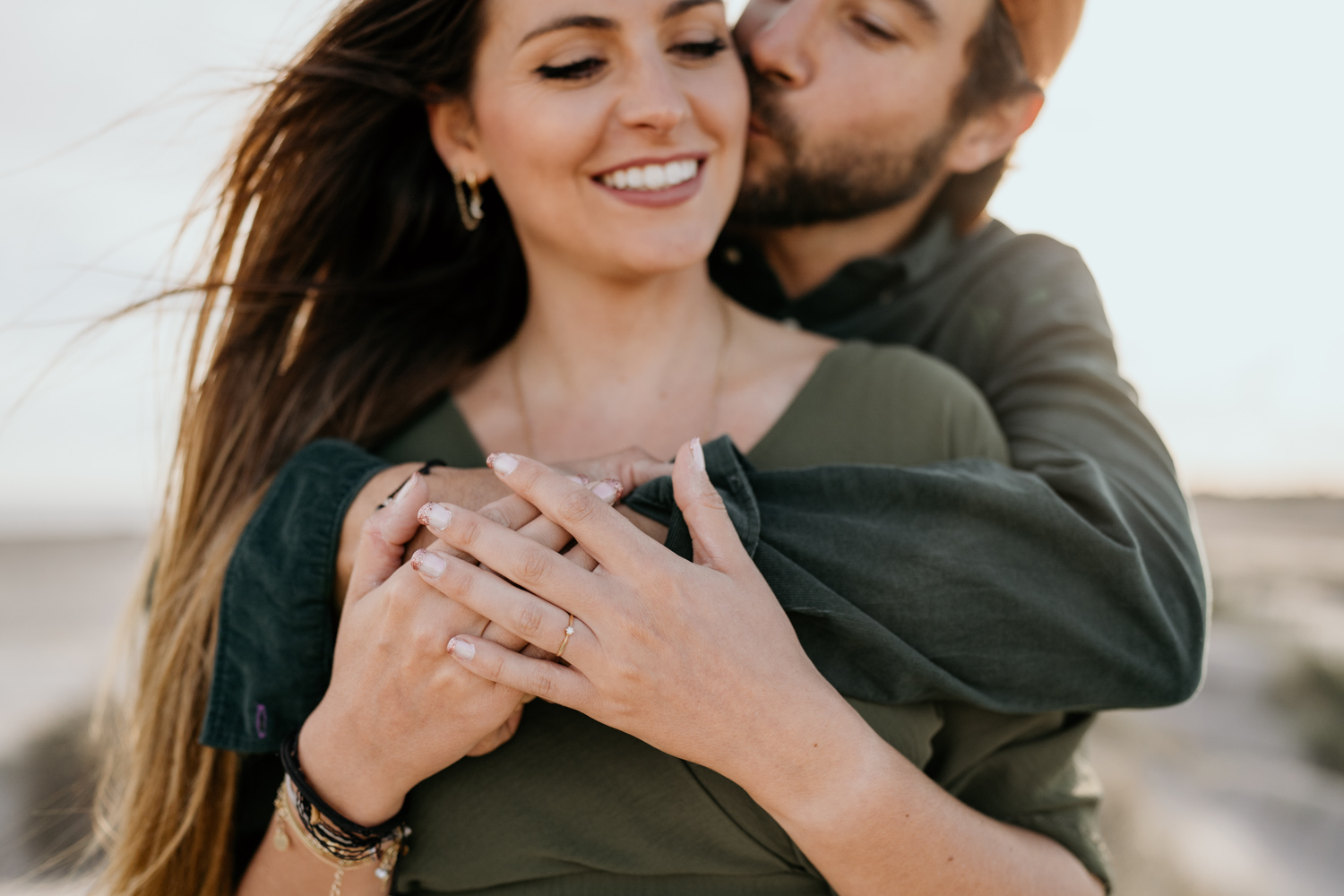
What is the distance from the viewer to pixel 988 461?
1.58 meters

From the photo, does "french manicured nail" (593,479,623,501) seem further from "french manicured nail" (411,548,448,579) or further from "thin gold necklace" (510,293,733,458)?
"thin gold necklace" (510,293,733,458)

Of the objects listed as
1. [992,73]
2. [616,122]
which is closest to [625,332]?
[616,122]

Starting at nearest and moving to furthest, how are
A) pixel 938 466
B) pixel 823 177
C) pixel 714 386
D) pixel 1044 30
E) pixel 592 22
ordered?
pixel 938 466 < pixel 592 22 < pixel 714 386 < pixel 823 177 < pixel 1044 30

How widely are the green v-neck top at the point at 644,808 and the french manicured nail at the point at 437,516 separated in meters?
0.42

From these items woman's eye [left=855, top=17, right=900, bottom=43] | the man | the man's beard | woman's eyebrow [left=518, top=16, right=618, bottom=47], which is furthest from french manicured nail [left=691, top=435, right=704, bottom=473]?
woman's eye [left=855, top=17, right=900, bottom=43]

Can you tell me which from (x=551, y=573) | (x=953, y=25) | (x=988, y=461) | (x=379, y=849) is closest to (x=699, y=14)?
(x=953, y=25)

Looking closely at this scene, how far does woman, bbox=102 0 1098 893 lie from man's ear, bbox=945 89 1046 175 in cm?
84

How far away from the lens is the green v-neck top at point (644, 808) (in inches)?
55.8

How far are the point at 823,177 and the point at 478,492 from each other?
1.28 meters

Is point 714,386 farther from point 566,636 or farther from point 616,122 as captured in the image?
point 566,636

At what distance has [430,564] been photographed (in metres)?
1.22

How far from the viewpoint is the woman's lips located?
1.77m

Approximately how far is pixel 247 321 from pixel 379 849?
1.26 metres

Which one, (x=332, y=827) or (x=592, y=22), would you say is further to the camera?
(x=592, y=22)
